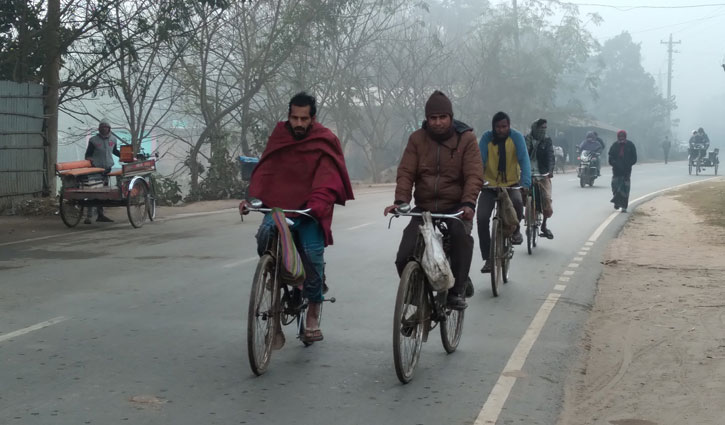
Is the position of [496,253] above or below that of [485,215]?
below

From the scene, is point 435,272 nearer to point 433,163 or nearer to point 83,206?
point 433,163

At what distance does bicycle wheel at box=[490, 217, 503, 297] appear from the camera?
31.5ft

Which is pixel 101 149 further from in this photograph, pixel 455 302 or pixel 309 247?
pixel 455 302

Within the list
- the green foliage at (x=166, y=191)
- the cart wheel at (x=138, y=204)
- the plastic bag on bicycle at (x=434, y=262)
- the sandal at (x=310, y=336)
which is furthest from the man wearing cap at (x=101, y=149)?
the plastic bag on bicycle at (x=434, y=262)

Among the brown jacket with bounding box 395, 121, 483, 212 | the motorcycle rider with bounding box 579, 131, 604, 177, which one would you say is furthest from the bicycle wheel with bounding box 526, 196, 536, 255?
the motorcycle rider with bounding box 579, 131, 604, 177

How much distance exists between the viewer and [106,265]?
11.2 metres

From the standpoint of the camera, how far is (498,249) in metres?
9.90

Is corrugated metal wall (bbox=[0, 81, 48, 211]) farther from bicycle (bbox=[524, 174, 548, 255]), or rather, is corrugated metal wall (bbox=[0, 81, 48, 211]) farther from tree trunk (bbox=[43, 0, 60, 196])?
bicycle (bbox=[524, 174, 548, 255])

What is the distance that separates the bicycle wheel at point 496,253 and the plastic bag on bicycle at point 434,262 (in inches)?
140

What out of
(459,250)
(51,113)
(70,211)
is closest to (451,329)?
(459,250)

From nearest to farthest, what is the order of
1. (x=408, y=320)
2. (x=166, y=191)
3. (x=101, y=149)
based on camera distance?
(x=408, y=320), (x=101, y=149), (x=166, y=191)

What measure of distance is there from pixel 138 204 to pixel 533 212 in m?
7.13

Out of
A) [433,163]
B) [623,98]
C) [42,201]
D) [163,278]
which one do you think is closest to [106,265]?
[163,278]

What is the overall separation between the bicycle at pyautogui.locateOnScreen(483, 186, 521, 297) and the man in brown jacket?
9.25 feet
